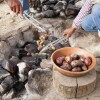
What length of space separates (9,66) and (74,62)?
71 cm

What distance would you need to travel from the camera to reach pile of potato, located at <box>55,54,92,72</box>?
8.87ft

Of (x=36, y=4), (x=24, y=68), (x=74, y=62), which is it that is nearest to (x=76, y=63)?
(x=74, y=62)

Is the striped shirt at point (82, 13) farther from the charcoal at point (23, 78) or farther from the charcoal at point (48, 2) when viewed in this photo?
the charcoal at point (48, 2)

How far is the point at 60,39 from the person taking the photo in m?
3.38

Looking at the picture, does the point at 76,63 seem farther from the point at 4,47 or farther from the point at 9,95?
the point at 4,47

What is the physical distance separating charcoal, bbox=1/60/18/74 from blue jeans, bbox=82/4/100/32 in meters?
0.98

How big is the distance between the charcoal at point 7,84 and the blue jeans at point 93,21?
3.65 feet

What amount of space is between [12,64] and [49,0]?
172cm

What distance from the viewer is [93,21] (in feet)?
10.9

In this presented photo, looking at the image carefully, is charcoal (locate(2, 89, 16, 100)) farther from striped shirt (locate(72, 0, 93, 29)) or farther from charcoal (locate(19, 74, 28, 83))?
striped shirt (locate(72, 0, 93, 29))

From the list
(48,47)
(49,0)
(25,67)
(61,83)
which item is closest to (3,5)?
(49,0)

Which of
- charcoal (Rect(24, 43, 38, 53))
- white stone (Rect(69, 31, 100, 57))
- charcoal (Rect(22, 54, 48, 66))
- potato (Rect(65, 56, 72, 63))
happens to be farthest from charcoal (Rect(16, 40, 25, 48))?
potato (Rect(65, 56, 72, 63))

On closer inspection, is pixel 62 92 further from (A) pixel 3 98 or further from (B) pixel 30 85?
(A) pixel 3 98

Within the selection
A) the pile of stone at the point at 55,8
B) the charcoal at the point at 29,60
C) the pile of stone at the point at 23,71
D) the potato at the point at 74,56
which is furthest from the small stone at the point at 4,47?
the potato at the point at 74,56
